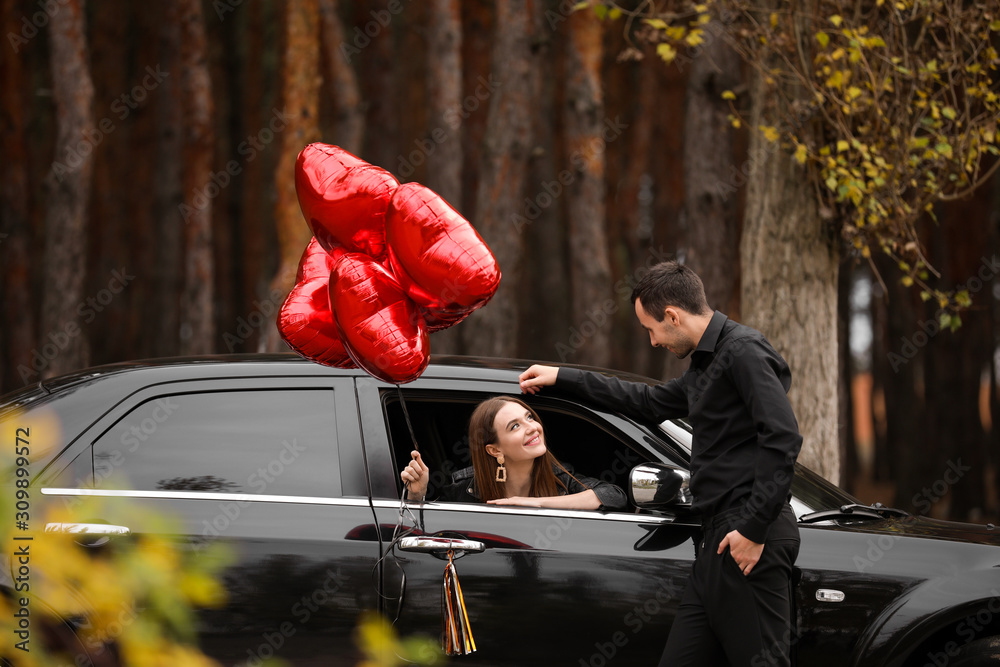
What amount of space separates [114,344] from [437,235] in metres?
15.4

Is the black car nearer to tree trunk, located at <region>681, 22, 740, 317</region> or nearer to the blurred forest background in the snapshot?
the blurred forest background

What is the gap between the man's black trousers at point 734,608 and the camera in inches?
116

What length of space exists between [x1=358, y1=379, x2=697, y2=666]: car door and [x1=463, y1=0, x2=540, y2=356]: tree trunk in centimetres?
622

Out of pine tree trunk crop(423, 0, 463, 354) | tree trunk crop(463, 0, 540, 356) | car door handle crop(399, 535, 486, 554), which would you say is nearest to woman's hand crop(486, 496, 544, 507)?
car door handle crop(399, 535, 486, 554)

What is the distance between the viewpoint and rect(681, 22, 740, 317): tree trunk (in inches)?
315

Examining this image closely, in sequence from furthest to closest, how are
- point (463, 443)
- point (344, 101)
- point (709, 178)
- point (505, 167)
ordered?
1. point (344, 101)
2. point (505, 167)
3. point (709, 178)
4. point (463, 443)

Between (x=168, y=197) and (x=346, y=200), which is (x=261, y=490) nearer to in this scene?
(x=346, y=200)

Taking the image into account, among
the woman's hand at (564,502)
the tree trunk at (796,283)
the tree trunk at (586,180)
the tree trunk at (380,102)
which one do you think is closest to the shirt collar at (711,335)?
the woman's hand at (564,502)

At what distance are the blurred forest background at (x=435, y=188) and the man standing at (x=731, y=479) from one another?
115 inches

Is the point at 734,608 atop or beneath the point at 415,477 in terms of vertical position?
beneath

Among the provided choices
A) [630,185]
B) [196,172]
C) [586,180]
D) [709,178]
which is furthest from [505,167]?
[630,185]

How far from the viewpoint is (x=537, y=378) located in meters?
3.47

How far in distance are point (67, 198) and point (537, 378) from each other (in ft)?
28.7

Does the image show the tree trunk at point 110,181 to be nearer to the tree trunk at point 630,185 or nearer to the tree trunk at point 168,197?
the tree trunk at point 168,197
